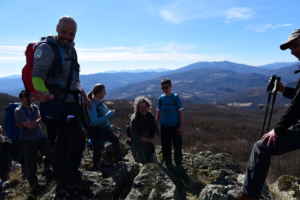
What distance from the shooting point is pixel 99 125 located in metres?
7.86

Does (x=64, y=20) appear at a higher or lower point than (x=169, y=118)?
higher

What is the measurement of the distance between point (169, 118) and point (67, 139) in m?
4.15

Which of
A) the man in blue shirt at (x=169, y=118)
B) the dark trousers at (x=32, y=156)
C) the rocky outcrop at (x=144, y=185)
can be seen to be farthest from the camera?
the man in blue shirt at (x=169, y=118)

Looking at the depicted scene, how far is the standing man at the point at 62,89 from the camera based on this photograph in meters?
4.49

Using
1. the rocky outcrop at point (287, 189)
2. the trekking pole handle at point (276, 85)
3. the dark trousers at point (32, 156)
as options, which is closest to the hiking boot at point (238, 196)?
the trekking pole handle at point (276, 85)

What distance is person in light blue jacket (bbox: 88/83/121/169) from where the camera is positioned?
771cm

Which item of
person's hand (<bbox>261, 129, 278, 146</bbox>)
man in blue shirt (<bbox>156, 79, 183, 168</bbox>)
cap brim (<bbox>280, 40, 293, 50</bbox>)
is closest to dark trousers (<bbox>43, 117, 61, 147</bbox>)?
person's hand (<bbox>261, 129, 278, 146</bbox>)

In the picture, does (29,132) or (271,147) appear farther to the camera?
(29,132)

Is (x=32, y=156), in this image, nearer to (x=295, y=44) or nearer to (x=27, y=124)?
(x=27, y=124)

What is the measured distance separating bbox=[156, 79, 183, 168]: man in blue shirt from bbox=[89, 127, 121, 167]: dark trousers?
141cm

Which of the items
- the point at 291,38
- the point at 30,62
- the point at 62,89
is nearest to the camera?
the point at 291,38

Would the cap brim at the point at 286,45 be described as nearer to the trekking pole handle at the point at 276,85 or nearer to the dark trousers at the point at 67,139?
the trekking pole handle at the point at 276,85

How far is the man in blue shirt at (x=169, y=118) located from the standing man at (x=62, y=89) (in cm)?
389

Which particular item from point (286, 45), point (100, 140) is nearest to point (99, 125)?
point (100, 140)
